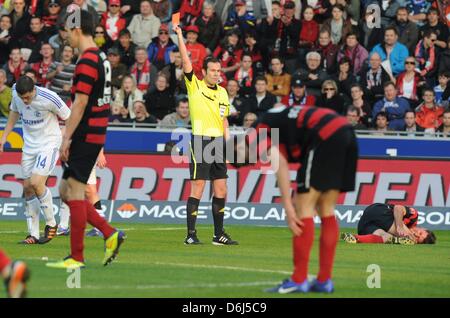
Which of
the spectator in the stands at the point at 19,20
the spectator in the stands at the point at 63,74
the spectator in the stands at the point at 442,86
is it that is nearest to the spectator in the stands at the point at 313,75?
the spectator in the stands at the point at 442,86

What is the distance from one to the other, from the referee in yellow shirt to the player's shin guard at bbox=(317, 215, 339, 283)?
6148 mm

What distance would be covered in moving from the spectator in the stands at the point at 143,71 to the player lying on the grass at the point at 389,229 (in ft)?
28.7

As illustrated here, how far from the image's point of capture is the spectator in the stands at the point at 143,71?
26061 mm

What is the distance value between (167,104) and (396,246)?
8.73 m

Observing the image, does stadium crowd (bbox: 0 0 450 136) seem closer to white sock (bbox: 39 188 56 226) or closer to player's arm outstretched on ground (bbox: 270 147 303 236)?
white sock (bbox: 39 188 56 226)

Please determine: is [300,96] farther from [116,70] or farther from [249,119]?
[116,70]

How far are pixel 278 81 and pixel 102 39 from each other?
13.3 feet

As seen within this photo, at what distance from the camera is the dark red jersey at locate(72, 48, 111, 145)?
13.1 metres

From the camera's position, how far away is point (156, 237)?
740 inches

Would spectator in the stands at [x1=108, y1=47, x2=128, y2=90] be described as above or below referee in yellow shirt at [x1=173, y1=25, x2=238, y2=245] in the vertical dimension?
below

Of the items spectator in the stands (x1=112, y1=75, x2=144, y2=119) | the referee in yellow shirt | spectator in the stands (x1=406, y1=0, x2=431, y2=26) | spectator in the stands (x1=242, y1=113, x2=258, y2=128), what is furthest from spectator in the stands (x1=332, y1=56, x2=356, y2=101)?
the referee in yellow shirt

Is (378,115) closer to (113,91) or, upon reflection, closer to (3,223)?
(113,91)

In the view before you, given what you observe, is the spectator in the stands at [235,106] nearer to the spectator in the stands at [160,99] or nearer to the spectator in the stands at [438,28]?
the spectator in the stands at [160,99]

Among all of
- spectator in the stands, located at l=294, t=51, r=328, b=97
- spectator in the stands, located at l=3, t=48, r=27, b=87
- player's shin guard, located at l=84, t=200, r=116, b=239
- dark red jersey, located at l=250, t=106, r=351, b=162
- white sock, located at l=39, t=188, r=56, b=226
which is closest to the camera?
dark red jersey, located at l=250, t=106, r=351, b=162
